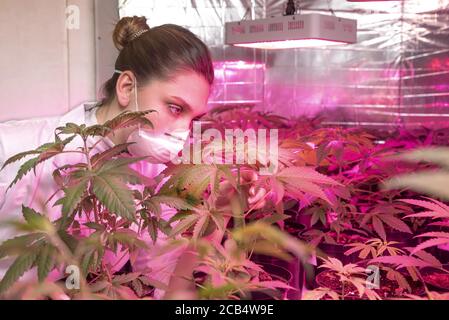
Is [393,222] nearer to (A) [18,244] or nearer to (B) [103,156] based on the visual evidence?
(B) [103,156]

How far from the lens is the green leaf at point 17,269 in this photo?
1.84 ft

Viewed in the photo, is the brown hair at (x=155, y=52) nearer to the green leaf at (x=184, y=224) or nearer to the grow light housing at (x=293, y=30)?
the green leaf at (x=184, y=224)

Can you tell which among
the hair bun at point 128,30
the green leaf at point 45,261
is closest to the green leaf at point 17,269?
the green leaf at point 45,261

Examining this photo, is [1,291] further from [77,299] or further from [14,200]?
[14,200]

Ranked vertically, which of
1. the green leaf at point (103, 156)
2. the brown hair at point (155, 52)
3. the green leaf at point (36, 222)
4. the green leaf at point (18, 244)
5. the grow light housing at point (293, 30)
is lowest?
the green leaf at point (18, 244)

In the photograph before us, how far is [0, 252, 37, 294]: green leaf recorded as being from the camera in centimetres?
56

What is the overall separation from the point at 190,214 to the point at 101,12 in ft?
3.85

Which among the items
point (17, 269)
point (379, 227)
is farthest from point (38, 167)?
point (379, 227)

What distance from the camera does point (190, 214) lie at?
29.6 inches

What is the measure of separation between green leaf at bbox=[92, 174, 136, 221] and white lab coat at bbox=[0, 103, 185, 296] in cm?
17

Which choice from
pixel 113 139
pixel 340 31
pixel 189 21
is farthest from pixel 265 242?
pixel 189 21

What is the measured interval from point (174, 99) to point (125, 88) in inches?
5.0

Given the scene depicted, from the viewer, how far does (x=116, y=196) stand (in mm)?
636

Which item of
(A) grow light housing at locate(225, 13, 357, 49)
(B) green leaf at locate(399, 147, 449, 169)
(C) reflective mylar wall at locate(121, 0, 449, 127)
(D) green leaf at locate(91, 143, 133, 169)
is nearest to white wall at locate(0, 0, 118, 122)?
(A) grow light housing at locate(225, 13, 357, 49)
